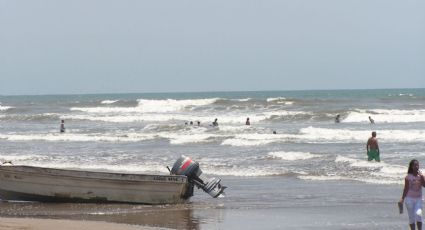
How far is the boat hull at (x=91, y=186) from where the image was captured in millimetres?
14500

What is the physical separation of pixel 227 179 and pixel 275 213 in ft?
17.8

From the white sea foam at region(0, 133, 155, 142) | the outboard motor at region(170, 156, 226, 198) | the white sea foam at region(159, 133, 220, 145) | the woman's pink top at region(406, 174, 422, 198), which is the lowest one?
the white sea foam at region(0, 133, 155, 142)

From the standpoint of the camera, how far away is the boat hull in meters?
14.5

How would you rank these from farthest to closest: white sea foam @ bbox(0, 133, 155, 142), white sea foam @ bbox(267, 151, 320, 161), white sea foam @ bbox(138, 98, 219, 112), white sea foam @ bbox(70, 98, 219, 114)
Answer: white sea foam @ bbox(138, 98, 219, 112) < white sea foam @ bbox(70, 98, 219, 114) < white sea foam @ bbox(0, 133, 155, 142) < white sea foam @ bbox(267, 151, 320, 161)

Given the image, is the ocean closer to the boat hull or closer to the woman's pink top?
the boat hull

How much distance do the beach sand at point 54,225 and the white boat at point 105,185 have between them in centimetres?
239

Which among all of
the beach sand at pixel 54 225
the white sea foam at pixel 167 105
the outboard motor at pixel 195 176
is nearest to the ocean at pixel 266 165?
the outboard motor at pixel 195 176

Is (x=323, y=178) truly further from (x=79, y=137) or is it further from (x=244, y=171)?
(x=79, y=137)

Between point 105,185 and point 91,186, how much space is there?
0.97ft


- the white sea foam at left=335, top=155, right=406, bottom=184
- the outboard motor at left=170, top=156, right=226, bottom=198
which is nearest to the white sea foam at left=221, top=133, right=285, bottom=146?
the white sea foam at left=335, top=155, right=406, bottom=184

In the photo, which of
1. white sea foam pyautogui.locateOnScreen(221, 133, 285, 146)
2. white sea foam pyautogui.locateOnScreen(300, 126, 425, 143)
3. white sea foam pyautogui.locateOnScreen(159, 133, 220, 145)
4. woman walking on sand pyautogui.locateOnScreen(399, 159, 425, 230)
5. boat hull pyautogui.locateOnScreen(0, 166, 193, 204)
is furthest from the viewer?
white sea foam pyautogui.locateOnScreen(159, 133, 220, 145)

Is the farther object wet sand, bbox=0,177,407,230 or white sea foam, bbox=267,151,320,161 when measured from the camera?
white sea foam, bbox=267,151,320,161

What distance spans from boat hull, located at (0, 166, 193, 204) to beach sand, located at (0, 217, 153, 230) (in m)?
2.39

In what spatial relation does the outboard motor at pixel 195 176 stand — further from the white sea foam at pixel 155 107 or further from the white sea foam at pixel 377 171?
the white sea foam at pixel 155 107
